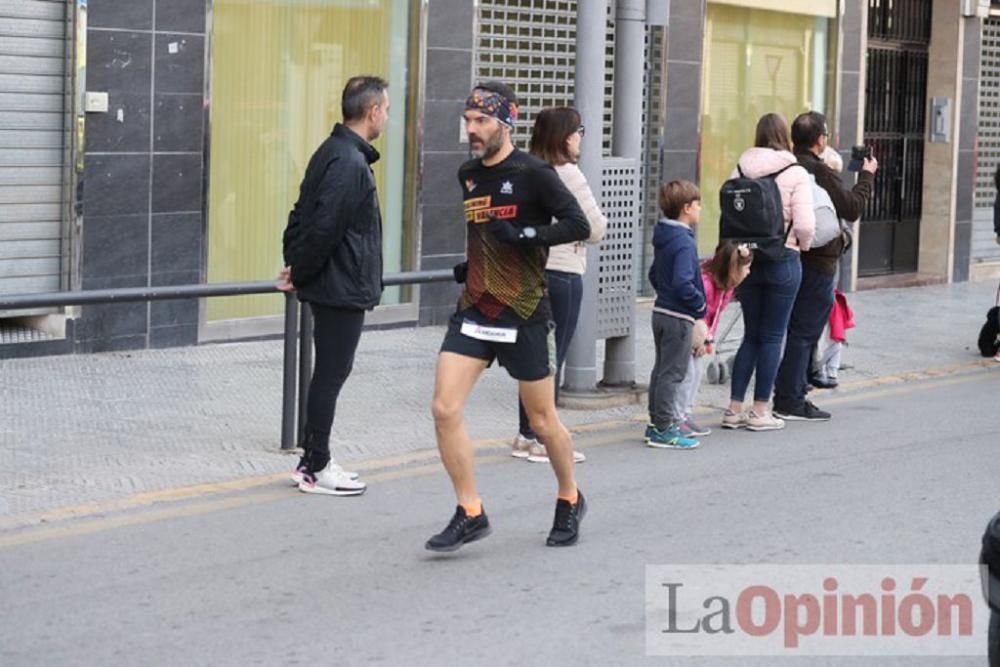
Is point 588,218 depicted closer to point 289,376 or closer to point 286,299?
point 286,299

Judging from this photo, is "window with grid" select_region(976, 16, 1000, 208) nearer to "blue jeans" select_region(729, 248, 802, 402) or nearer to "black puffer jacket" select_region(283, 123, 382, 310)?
"blue jeans" select_region(729, 248, 802, 402)

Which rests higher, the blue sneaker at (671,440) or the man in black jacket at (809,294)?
the man in black jacket at (809,294)

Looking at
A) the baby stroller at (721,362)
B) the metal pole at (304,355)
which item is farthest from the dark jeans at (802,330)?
the metal pole at (304,355)

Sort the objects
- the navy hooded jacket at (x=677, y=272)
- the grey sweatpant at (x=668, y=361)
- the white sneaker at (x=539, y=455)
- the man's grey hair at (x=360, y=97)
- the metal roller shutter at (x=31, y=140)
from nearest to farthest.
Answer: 1. the man's grey hair at (x=360, y=97)
2. the white sneaker at (x=539, y=455)
3. the navy hooded jacket at (x=677, y=272)
4. the grey sweatpant at (x=668, y=361)
5. the metal roller shutter at (x=31, y=140)

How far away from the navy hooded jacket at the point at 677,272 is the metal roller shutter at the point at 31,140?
4.38 m

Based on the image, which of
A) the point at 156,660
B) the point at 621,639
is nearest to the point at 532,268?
the point at 621,639

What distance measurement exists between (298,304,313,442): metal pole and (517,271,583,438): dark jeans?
1038 mm

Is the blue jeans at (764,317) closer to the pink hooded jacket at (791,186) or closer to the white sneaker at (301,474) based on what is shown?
the pink hooded jacket at (791,186)

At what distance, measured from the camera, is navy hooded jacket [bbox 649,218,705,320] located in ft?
32.0

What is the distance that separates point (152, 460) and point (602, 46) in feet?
11.5

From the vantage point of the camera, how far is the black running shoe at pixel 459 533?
7.42 metres

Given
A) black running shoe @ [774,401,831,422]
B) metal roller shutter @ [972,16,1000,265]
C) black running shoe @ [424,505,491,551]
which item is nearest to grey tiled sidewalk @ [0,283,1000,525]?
black running shoe @ [774,401,831,422]

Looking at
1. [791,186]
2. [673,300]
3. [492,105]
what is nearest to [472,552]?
[492,105]

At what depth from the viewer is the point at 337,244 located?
324 inches
